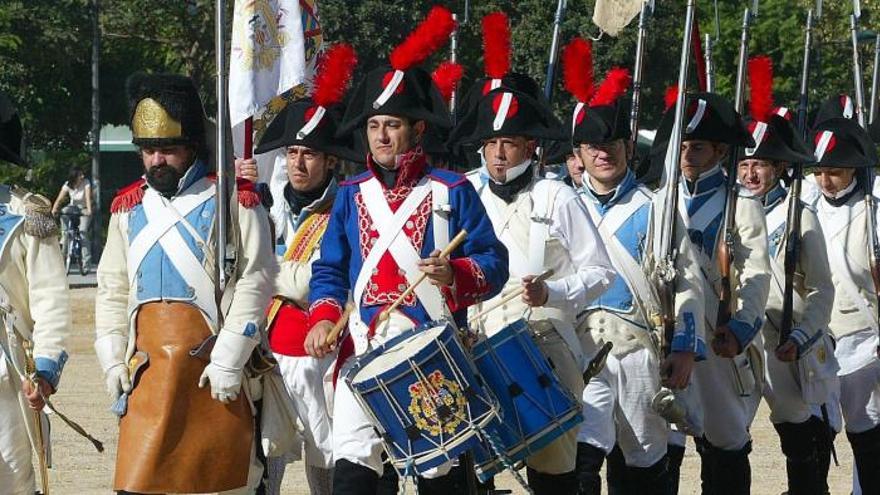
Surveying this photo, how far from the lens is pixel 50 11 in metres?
33.2

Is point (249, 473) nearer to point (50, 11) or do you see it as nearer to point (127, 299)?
point (127, 299)

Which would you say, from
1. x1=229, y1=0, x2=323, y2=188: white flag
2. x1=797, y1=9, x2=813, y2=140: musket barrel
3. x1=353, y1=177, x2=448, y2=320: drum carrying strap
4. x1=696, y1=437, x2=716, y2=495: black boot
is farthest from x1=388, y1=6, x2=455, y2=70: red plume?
x1=797, y1=9, x2=813, y2=140: musket barrel

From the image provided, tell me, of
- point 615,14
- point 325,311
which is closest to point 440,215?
point 325,311

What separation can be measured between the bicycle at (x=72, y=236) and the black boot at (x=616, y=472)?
21.8 m

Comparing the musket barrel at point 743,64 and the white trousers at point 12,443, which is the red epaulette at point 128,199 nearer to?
the white trousers at point 12,443

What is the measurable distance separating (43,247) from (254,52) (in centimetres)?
218

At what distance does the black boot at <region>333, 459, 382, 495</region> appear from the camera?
733 cm

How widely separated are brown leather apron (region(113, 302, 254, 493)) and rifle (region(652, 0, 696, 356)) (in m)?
2.15

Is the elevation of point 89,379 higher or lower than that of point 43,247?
lower

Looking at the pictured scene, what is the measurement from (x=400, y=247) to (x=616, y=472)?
7.11ft

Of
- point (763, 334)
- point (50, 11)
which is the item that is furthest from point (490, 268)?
point (50, 11)

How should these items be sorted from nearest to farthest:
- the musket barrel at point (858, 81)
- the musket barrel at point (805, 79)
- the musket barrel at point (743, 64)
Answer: the musket barrel at point (743, 64) → the musket barrel at point (805, 79) → the musket barrel at point (858, 81)

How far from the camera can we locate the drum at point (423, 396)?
6.84m

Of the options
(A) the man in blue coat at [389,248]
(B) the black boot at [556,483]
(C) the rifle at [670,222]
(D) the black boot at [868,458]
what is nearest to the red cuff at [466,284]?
(A) the man in blue coat at [389,248]
